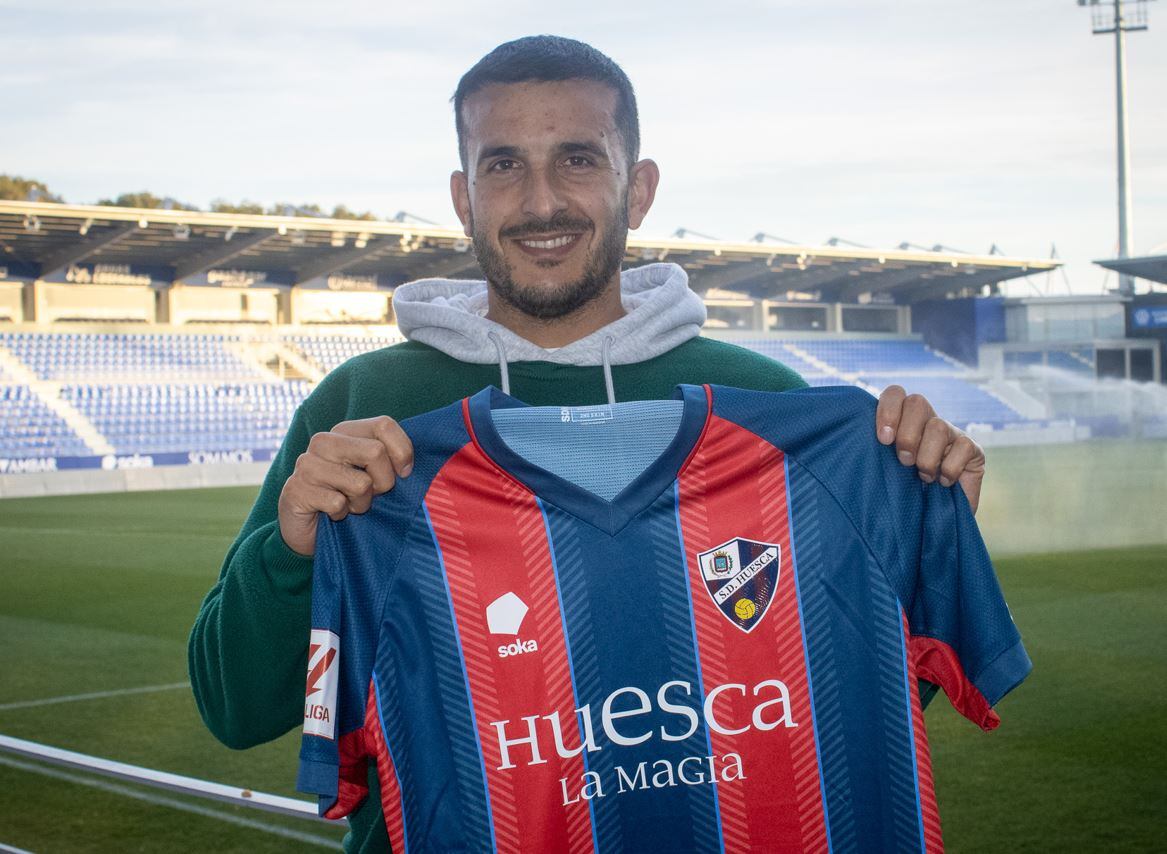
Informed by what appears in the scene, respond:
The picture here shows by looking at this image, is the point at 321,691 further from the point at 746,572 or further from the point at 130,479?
the point at 130,479

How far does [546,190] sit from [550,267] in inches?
5.7

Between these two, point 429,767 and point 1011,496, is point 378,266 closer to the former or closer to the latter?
point 1011,496

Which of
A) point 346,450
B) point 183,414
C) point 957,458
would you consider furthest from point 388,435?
point 183,414

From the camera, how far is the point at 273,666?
2029 millimetres

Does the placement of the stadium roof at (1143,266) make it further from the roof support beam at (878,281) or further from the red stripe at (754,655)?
the red stripe at (754,655)

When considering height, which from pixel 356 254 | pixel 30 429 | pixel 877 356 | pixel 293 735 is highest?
pixel 356 254

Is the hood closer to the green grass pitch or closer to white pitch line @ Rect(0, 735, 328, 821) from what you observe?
white pitch line @ Rect(0, 735, 328, 821)

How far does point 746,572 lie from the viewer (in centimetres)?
200

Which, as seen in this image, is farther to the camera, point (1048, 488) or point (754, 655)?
point (1048, 488)

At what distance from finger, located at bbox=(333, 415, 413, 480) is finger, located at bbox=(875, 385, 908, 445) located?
787mm

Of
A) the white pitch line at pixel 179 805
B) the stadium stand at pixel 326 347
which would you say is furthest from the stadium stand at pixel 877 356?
the white pitch line at pixel 179 805

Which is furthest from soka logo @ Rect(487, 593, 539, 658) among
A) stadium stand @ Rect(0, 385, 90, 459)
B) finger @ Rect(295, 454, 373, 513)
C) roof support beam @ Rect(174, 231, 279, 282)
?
roof support beam @ Rect(174, 231, 279, 282)

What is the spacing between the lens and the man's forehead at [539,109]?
2230 mm

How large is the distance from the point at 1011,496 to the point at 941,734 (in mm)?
11877
